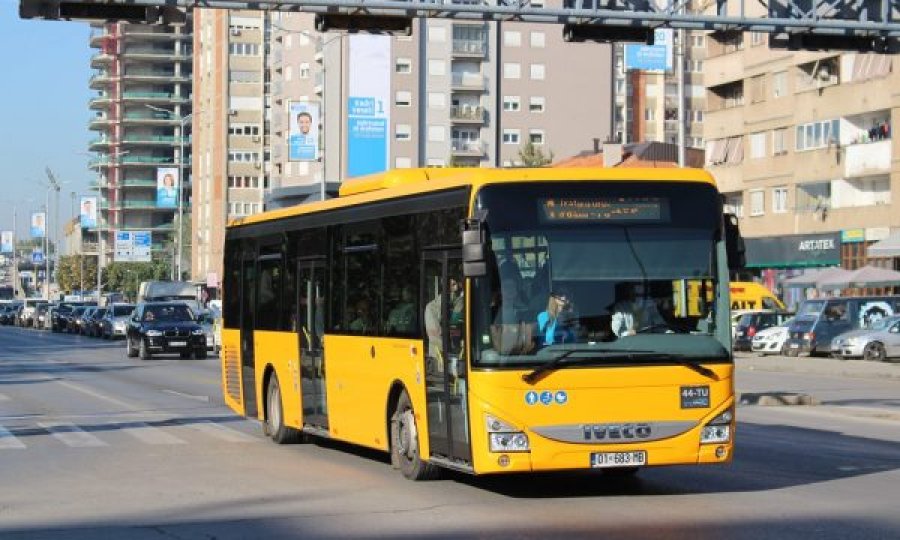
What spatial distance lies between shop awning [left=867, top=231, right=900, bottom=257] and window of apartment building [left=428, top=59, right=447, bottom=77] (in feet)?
206

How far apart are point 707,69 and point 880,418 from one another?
62.2 metres

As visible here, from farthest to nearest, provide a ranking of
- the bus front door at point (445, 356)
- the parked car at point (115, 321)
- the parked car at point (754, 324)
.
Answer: the parked car at point (115, 321)
the parked car at point (754, 324)
the bus front door at point (445, 356)

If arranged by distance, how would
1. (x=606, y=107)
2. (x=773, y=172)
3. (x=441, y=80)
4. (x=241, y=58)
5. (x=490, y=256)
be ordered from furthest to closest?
1. (x=241, y=58)
2. (x=606, y=107)
3. (x=441, y=80)
4. (x=773, y=172)
5. (x=490, y=256)

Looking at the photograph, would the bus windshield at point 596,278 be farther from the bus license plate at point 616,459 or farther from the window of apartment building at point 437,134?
the window of apartment building at point 437,134

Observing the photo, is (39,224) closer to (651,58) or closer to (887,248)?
(887,248)

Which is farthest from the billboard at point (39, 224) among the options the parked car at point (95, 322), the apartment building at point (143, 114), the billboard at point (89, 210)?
the parked car at point (95, 322)

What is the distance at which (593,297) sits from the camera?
14.0 meters

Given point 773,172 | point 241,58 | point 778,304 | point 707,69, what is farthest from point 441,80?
point 778,304

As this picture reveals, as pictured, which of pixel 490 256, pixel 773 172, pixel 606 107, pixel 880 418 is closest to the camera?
pixel 490 256

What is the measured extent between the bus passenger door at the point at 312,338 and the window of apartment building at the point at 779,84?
61339 millimetres

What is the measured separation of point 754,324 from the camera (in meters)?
59.9

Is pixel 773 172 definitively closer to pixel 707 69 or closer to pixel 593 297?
pixel 707 69

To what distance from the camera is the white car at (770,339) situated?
57.3 metres

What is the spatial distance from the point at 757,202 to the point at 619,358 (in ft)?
222
